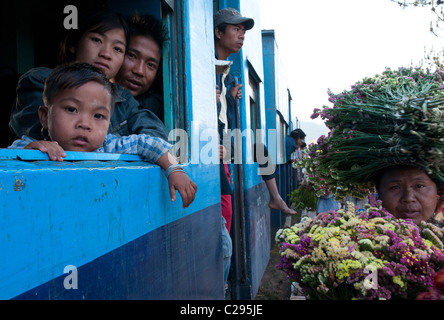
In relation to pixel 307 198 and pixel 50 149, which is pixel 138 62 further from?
pixel 307 198

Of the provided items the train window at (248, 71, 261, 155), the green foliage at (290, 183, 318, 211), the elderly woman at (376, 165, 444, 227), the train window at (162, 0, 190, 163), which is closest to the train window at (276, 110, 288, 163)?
the green foliage at (290, 183, 318, 211)

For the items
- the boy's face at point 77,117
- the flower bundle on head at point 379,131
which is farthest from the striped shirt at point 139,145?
the flower bundle on head at point 379,131

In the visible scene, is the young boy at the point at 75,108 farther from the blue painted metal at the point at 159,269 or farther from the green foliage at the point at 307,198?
the green foliage at the point at 307,198

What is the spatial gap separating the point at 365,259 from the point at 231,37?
2454mm

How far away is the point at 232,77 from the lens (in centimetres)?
405

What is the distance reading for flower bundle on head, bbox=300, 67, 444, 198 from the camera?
2418mm

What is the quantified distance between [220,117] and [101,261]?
2.33m

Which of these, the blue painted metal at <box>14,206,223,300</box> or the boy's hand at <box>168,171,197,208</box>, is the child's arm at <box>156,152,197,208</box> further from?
the blue painted metal at <box>14,206,223,300</box>

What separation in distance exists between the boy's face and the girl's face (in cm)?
49

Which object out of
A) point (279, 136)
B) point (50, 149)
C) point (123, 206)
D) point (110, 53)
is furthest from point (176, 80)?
point (279, 136)

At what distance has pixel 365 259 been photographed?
1819mm

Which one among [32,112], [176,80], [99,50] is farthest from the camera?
[176,80]

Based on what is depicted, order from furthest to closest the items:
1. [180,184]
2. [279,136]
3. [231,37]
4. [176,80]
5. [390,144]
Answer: [279,136] < [231,37] < [390,144] < [176,80] < [180,184]
